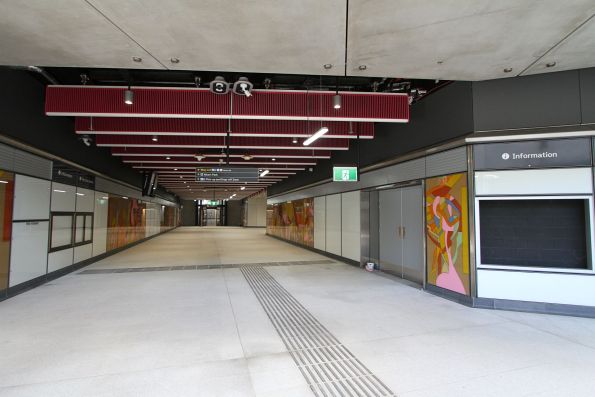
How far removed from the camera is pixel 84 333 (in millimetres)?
3697

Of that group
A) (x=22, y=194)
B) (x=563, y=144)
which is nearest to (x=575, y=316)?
(x=563, y=144)

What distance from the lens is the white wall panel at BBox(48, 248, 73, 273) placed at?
6.72 meters

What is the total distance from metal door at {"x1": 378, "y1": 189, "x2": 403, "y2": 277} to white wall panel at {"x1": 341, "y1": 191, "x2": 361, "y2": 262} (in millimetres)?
817

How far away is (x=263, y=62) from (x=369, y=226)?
5414 millimetres

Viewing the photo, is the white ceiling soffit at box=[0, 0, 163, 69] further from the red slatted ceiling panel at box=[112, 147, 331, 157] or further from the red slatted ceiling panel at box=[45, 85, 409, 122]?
the red slatted ceiling panel at box=[112, 147, 331, 157]

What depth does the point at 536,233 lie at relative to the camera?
487 cm

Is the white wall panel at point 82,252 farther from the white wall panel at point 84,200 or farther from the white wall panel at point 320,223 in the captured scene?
the white wall panel at point 320,223

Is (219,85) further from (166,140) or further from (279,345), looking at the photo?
(279,345)

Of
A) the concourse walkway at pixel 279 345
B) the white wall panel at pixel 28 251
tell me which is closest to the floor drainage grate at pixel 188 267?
the white wall panel at pixel 28 251

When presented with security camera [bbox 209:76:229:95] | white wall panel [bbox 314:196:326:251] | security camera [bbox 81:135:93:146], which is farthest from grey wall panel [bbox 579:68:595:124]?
security camera [bbox 81:135:93:146]

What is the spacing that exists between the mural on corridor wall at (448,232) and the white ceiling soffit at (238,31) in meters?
2.80

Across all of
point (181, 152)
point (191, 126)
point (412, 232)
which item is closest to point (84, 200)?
point (181, 152)

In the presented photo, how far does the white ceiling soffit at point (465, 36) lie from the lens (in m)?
3.00

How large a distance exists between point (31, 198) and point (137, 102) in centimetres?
286
